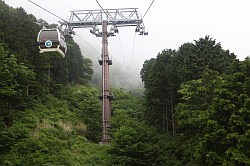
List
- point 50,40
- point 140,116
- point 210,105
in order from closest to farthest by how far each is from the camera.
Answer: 1. point 50,40
2. point 210,105
3. point 140,116

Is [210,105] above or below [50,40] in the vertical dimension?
below

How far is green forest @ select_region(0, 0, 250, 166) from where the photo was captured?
1983 centimetres

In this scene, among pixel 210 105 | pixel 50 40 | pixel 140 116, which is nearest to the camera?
pixel 50 40

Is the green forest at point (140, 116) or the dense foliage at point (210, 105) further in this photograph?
the green forest at point (140, 116)

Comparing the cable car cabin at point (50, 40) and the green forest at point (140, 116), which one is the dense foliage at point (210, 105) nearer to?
the green forest at point (140, 116)

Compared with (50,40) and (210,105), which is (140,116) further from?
(50,40)

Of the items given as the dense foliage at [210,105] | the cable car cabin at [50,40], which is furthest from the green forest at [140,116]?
the cable car cabin at [50,40]

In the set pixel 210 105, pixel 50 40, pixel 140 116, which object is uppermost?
pixel 50 40

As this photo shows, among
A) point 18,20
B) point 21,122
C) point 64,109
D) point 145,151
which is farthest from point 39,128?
point 18,20

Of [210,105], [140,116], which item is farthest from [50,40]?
[140,116]

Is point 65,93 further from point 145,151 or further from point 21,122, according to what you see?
point 145,151

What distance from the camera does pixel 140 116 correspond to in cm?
3922

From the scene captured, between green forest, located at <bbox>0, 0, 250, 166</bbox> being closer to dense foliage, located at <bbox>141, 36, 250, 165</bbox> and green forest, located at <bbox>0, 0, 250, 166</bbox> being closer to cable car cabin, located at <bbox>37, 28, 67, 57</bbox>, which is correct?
dense foliage, located at <bbox>141, 36, 250, 165</bbox>

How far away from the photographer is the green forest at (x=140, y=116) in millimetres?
19828
